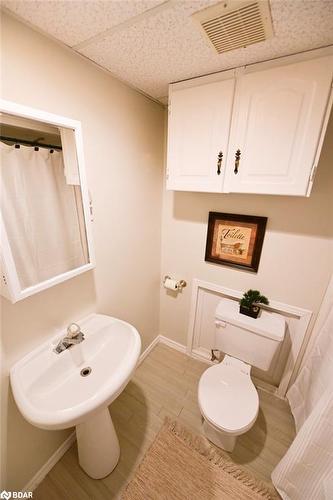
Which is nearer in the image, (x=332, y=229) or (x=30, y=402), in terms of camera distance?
(x=30, y=402)

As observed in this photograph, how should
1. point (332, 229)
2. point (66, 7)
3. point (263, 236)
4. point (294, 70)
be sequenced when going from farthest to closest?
point (263, 236), point (332, 229), point (294, 70), point (66, 7)

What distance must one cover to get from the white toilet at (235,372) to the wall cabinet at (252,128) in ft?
2.89

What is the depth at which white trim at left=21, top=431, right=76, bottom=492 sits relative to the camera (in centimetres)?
117

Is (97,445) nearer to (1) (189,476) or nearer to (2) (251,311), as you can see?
(1) (189,476)

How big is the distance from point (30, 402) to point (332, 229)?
5.74 ft

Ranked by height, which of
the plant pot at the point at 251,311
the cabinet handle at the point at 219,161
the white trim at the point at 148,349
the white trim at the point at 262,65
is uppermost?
the white trim at the point at 262,65

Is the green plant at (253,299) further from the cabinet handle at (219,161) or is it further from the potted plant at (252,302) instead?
the cabinet handle at (219,161)

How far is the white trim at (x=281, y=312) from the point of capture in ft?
4.68

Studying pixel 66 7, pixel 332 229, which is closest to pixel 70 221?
pixel 66 7

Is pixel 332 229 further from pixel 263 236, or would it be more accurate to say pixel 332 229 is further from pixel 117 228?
pixel 117 228

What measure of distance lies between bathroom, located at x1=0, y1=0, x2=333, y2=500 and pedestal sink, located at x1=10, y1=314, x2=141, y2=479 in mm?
92

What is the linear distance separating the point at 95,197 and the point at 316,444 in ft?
5.77

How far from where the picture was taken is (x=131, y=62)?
3.46 feet

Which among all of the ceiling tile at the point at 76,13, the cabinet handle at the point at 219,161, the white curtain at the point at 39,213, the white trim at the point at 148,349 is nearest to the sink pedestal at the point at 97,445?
the white trim at the point at 148,349
